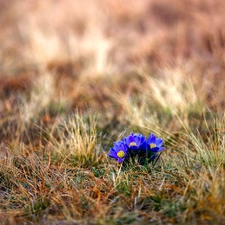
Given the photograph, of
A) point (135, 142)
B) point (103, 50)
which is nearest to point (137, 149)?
point (135, 142)

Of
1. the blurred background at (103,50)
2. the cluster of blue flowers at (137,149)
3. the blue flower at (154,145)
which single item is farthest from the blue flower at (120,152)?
the blurred background at (103,50)

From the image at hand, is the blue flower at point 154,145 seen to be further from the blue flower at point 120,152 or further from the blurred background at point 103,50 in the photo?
the blurred background at point 103,50

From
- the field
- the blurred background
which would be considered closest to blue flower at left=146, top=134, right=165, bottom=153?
the field

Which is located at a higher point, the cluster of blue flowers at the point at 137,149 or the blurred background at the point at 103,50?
the blurred background at the point at 103,50

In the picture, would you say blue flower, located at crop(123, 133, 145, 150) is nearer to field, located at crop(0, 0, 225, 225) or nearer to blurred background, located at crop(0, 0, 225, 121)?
field, located at crop(0, 0, 225, 225)

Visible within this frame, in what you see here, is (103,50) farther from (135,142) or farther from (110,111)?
(135,142)

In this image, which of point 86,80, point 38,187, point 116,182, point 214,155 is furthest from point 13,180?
point 86,80
